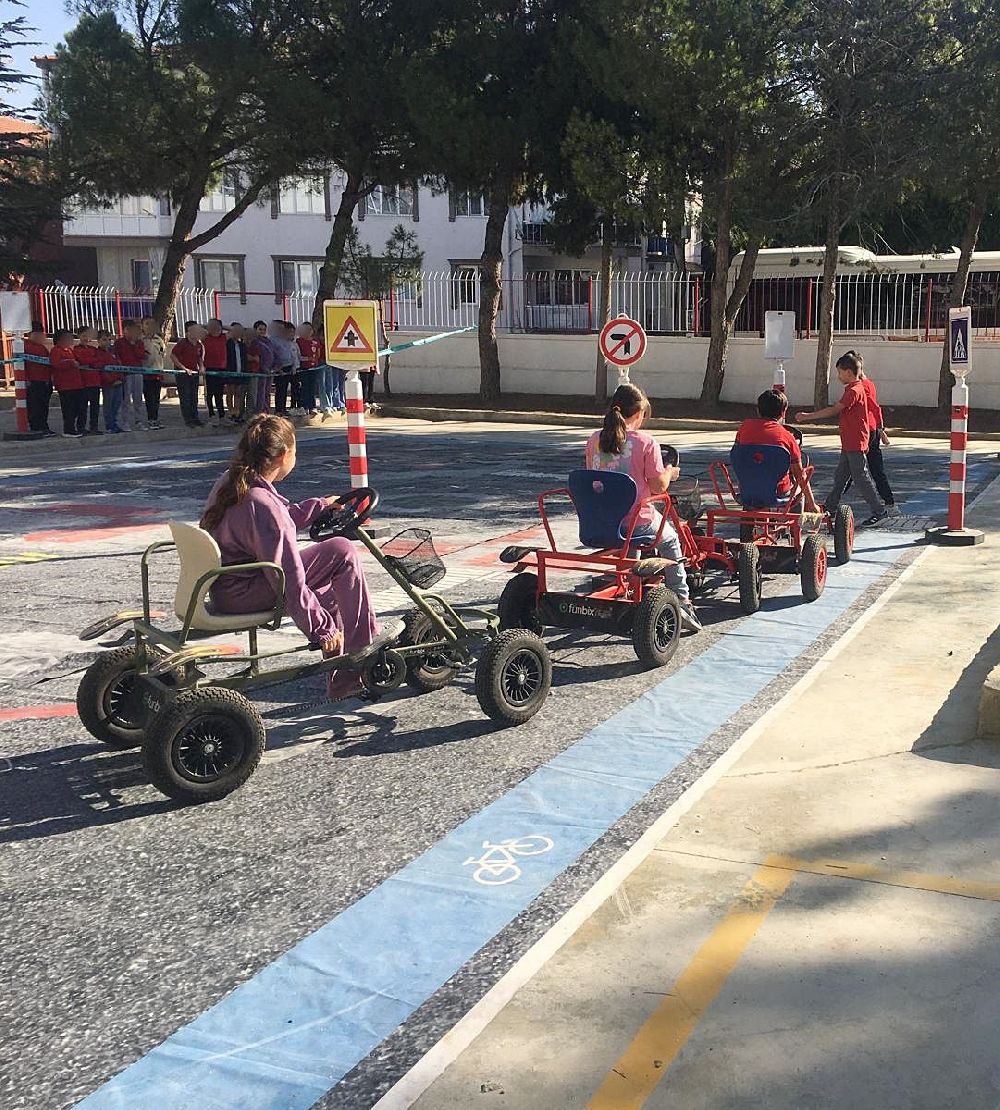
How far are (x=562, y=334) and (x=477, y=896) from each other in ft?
82.6

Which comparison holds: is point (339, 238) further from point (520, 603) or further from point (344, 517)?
point (344, 517)

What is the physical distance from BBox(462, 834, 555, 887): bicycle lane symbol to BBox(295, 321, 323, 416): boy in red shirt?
1950cm

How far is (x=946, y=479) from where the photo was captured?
622 inches

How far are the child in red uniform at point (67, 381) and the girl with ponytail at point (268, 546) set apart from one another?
48.3ft

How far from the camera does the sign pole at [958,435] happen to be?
428 inches

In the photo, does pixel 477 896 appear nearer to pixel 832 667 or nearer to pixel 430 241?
pixel 832 667

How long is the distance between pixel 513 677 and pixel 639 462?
193 centimetres

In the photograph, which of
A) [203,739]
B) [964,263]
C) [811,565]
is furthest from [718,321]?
[203,739]

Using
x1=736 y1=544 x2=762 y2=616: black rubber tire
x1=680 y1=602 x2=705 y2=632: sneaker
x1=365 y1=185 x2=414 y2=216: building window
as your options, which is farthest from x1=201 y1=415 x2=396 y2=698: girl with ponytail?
x1=365 y1=185 x2=414 y2=216: building window

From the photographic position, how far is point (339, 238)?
88.1ft

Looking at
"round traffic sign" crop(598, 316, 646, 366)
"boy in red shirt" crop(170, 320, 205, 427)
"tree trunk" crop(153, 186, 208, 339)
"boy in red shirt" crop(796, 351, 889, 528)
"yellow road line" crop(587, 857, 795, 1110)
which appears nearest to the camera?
"yellow road line" crop(587, 857, 795, 1110)

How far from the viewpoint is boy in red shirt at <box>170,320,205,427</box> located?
2169cm

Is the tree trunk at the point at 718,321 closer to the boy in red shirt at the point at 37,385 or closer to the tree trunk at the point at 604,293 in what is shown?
the tree trunk at the point at 604,293

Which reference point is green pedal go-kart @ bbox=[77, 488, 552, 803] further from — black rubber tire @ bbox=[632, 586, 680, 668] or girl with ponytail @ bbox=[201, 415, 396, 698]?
black rubber tire @ bbox=[632, 586, 680, 668]
